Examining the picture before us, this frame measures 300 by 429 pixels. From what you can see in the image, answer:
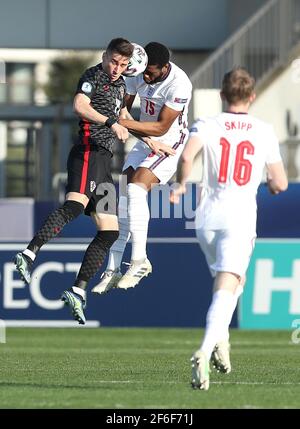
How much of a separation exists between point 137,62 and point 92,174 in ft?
3.50

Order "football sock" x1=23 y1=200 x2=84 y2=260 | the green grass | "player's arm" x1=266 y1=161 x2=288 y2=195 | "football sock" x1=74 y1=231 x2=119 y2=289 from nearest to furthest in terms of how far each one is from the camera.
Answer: the green grass → "player's arm" x1=266 y1=161 x2=288 y2=195 → "football sock" x1=23 y1=200 x2=84 y2=260 → "football sock" x1=74 y1=231 x2=119 y2=289

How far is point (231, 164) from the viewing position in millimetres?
10477

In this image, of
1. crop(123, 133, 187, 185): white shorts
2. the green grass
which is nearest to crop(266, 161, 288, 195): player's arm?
the green grass

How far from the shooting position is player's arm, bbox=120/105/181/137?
43.7ft

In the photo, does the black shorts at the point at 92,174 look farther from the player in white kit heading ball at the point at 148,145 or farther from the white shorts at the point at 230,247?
the white shorts at the point at 230,247

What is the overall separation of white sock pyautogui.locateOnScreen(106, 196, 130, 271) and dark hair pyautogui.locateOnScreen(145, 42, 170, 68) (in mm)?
1448

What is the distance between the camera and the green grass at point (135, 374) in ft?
33.0

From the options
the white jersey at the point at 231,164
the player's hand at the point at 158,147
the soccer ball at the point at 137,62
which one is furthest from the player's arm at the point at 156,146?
the white jersey at the point at 231,164

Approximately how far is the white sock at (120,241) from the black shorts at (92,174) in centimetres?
62

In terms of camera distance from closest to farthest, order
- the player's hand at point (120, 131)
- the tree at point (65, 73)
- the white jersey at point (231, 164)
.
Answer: the white jersey at point (231, 164)
the player's hand at point (120, 131)
the tree at point (65, 73)

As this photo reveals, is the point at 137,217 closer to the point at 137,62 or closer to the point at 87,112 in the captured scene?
the point at 87,112

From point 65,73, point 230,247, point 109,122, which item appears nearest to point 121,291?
point 109,122

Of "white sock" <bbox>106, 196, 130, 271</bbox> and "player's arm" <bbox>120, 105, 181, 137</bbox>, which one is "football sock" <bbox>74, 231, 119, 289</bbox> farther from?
"player's arm" <bbox>120, 105, 181, 137</bbox>

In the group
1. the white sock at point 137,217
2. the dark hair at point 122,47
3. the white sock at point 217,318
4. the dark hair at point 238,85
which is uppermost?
the dark hair at point 122,47
